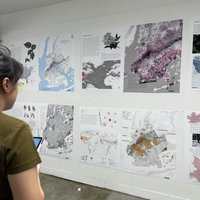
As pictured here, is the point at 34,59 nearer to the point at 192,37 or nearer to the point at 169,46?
the point at 169,46

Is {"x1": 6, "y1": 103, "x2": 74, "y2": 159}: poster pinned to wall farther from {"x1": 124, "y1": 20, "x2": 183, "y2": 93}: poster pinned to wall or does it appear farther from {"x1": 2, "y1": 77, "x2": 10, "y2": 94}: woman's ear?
{"x1": 2, "y1": 77, "x2": 10, "y2": 94}: woman's ear

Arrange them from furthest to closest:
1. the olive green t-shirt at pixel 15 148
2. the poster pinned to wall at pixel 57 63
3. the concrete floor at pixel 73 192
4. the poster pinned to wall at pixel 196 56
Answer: the poster pinned to wall at pixel 57 63
the concrete floor at pixel 73 192
the poster pinned to wall at pixel 196 56
the olive green t-shirt at pixel 15 148

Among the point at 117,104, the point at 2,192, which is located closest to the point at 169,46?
the point at 117,104

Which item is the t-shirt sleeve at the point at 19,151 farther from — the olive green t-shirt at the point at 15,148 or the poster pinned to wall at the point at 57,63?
the poster pinned to wall at the point at 57,63

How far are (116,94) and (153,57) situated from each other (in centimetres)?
55

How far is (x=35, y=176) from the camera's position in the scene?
824 millimetres

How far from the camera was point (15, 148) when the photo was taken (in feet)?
2.54

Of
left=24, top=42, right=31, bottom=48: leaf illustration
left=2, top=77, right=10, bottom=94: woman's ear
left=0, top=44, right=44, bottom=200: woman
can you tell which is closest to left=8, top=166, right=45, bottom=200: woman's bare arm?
left=0, top=44, right=44, bottom=200: woman

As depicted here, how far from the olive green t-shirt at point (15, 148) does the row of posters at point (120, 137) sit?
1830mm

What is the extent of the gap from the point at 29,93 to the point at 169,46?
1.93 metres

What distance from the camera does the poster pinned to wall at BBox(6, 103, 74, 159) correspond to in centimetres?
303

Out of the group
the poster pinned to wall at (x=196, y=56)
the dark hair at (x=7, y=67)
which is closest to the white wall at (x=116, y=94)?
the poster pinned to wall at (x=196, y=56)

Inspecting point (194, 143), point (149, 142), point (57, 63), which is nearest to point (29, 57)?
point (57, 63)

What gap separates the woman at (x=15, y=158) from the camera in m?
0.77
